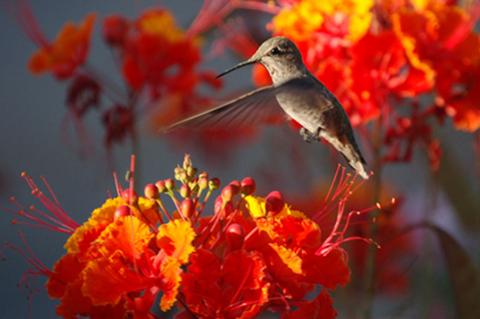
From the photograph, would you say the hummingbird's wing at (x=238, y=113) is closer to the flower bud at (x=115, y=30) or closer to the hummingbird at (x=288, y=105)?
the hummingbird at (x=288, y=105)

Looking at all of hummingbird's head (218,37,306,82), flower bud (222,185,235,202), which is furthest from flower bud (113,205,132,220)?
hummingbird's head (218,37,306,82)

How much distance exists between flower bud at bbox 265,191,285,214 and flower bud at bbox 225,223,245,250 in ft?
0.18

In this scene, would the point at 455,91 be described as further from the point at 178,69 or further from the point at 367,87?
the point at 178,69

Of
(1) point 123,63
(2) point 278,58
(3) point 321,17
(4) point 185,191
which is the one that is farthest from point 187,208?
(1) point 123,63

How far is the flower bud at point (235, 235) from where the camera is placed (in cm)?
98

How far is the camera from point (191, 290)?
0.96 meters

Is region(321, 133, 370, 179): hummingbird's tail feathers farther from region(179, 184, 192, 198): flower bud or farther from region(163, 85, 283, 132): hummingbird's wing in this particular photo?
region(179, 184, 192, 198): flower bud

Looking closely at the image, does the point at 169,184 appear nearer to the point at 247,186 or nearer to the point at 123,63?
the point at 247,186

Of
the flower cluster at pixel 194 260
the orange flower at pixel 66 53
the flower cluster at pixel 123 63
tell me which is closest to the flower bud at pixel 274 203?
the flower cluster at pixel 194 260

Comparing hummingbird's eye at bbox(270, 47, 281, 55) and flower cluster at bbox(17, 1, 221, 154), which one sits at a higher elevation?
hummingbird's eye at bbox(270, 47, 281, 55)

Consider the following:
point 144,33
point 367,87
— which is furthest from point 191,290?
point 144,33

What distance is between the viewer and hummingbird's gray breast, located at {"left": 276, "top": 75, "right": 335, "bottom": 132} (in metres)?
1.05

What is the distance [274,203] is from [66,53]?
2.87 feet

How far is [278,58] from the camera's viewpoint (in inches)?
42.8
